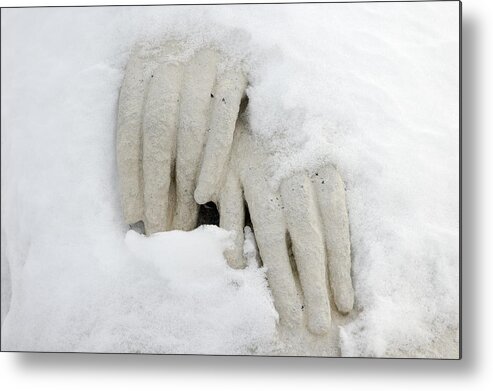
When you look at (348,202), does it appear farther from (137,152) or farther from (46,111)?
(46,111)

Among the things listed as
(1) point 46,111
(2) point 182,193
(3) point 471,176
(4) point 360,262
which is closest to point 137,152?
(2) point 182,193

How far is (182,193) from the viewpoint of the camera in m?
1.40

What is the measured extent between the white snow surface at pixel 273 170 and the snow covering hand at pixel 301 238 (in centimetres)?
3

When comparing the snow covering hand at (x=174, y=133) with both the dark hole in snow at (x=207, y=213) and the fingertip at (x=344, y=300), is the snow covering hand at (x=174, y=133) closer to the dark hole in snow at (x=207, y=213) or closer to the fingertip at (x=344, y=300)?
the dark hole in snow at (x=207, y=213)

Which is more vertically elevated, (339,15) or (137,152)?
(339,15)

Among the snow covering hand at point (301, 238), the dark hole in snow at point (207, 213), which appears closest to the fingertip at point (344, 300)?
the snow covering hand at point (301, 238)

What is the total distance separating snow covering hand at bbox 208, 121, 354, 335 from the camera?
1354mm

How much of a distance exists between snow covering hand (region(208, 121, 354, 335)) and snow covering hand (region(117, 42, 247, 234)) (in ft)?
0.26

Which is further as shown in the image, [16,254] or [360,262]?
[16,254]

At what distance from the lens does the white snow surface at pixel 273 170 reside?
1385 millimetres

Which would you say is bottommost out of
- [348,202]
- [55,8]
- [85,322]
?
[85,322]

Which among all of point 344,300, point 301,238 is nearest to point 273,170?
point 301,238

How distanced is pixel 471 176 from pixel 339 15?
41 cm

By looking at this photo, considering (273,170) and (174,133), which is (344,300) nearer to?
(273,170)
